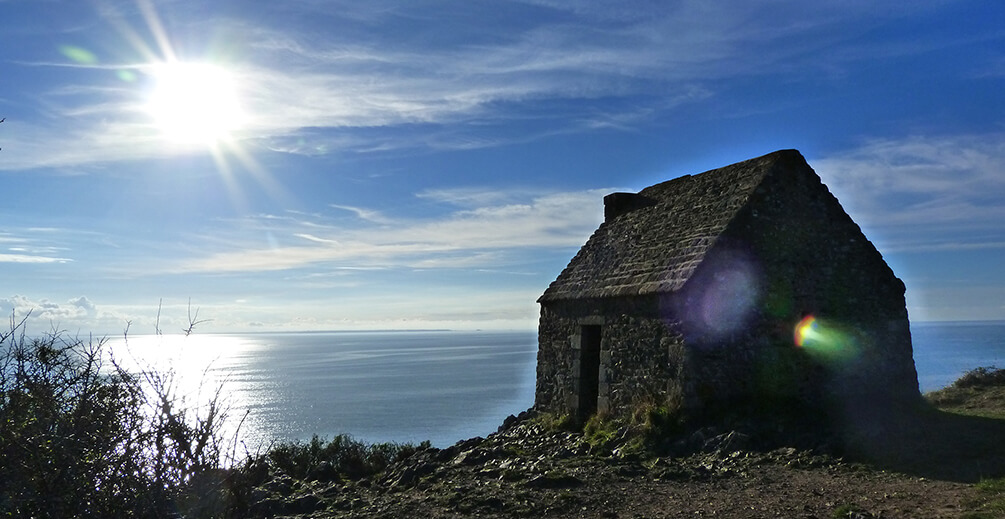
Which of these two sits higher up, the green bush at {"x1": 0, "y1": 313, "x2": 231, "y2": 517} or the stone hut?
the stone hut


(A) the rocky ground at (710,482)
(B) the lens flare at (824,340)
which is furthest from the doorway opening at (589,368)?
(B) the lens flare at (824,340)

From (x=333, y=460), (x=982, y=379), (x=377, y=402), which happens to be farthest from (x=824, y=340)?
(x=377, y=402)

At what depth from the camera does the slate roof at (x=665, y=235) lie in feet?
47.5

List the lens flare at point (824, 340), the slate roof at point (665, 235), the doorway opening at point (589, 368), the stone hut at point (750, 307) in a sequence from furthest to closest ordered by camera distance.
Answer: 1. the doorway opening at point (589, 368)
2. the slate roof at point (665, 235)
3. the lens flare at point (824, 340)
4. the stone hut at point (750, 307)


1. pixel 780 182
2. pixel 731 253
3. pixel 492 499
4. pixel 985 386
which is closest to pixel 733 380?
pixel 731 253

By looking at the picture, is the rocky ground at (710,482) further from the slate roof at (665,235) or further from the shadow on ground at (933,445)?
the slate roof at (665,235)

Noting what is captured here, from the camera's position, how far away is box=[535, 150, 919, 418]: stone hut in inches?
537

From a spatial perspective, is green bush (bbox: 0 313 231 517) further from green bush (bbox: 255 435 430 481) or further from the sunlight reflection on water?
the sunlight reflection on water

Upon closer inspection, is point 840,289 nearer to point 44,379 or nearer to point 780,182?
point 780,182

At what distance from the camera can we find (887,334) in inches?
595

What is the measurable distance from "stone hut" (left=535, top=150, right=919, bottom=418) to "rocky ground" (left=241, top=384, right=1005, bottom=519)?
1540 mm

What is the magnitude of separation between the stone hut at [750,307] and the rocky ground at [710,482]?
154cm

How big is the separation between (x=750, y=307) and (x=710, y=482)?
484 centimetres

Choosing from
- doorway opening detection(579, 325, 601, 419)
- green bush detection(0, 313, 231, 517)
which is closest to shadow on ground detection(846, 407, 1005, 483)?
doorway opening detection(579, 325, 601, 419)
